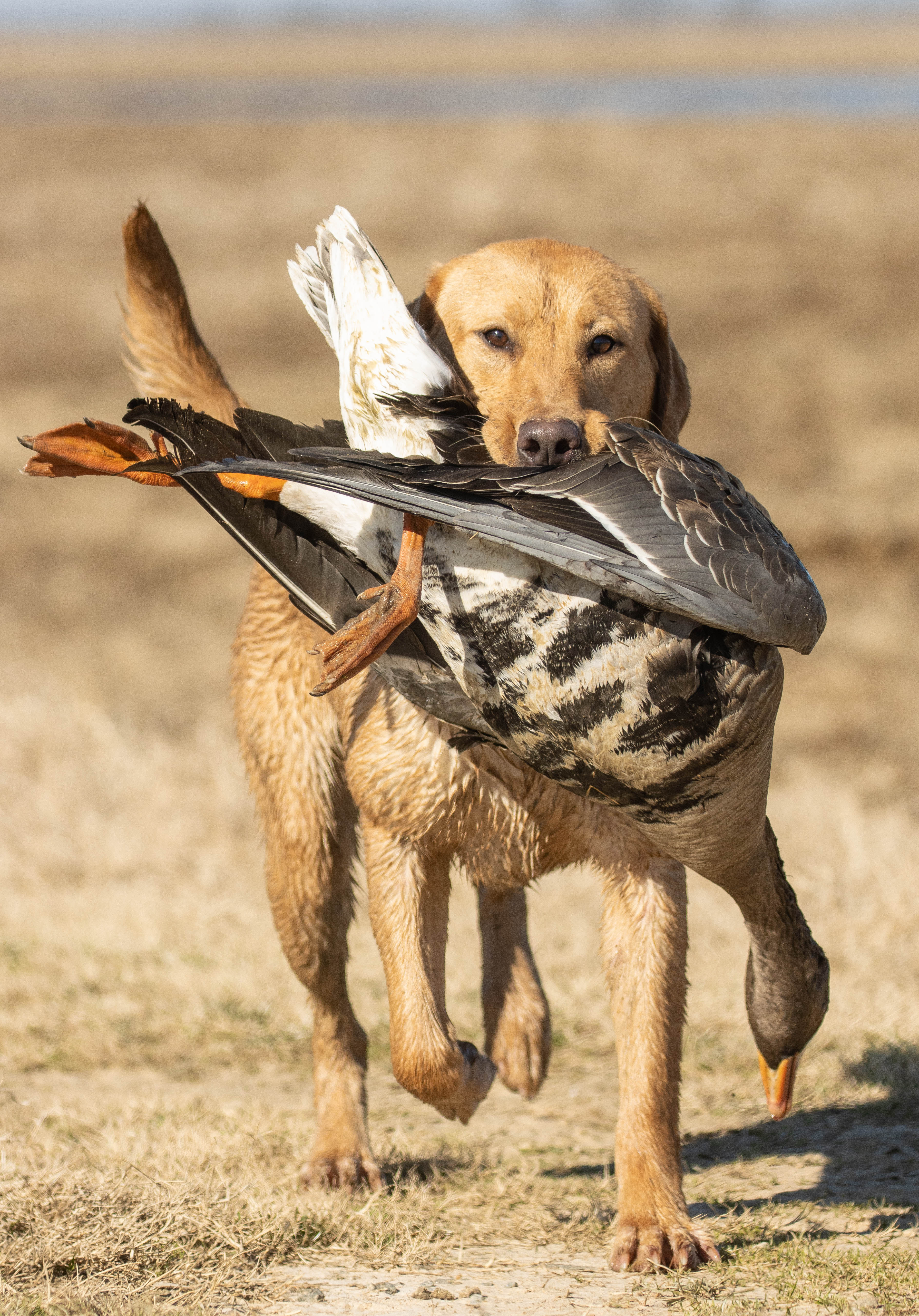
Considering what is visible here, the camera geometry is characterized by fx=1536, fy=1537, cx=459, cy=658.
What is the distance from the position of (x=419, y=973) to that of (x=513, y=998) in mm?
830

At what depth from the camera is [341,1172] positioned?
4.20 meters

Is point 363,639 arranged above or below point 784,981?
above

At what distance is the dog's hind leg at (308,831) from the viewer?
14.5ft

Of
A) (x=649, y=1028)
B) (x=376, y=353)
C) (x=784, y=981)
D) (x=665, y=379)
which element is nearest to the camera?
(x=376, y=353)

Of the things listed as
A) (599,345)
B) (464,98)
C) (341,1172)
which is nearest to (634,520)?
(599,345)

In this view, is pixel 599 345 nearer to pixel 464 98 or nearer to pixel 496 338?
pixel 496 338

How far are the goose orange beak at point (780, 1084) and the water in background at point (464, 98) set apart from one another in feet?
97.0

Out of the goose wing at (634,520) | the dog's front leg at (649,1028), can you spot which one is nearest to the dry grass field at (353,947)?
the dog's front leg at (649,1028)

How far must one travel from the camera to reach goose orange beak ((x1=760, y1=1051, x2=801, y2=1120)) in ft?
12.9

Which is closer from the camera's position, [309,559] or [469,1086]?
[309,559]

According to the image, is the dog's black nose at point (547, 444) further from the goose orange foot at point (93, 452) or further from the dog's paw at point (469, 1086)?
the dog's paw at point (469, 1086)

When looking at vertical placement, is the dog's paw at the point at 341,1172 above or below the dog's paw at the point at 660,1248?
above

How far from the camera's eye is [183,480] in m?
3.09

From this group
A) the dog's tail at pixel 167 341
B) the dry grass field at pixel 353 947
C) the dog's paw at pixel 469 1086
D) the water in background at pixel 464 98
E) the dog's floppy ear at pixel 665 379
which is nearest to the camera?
the dry grass field at pixel 353 947
